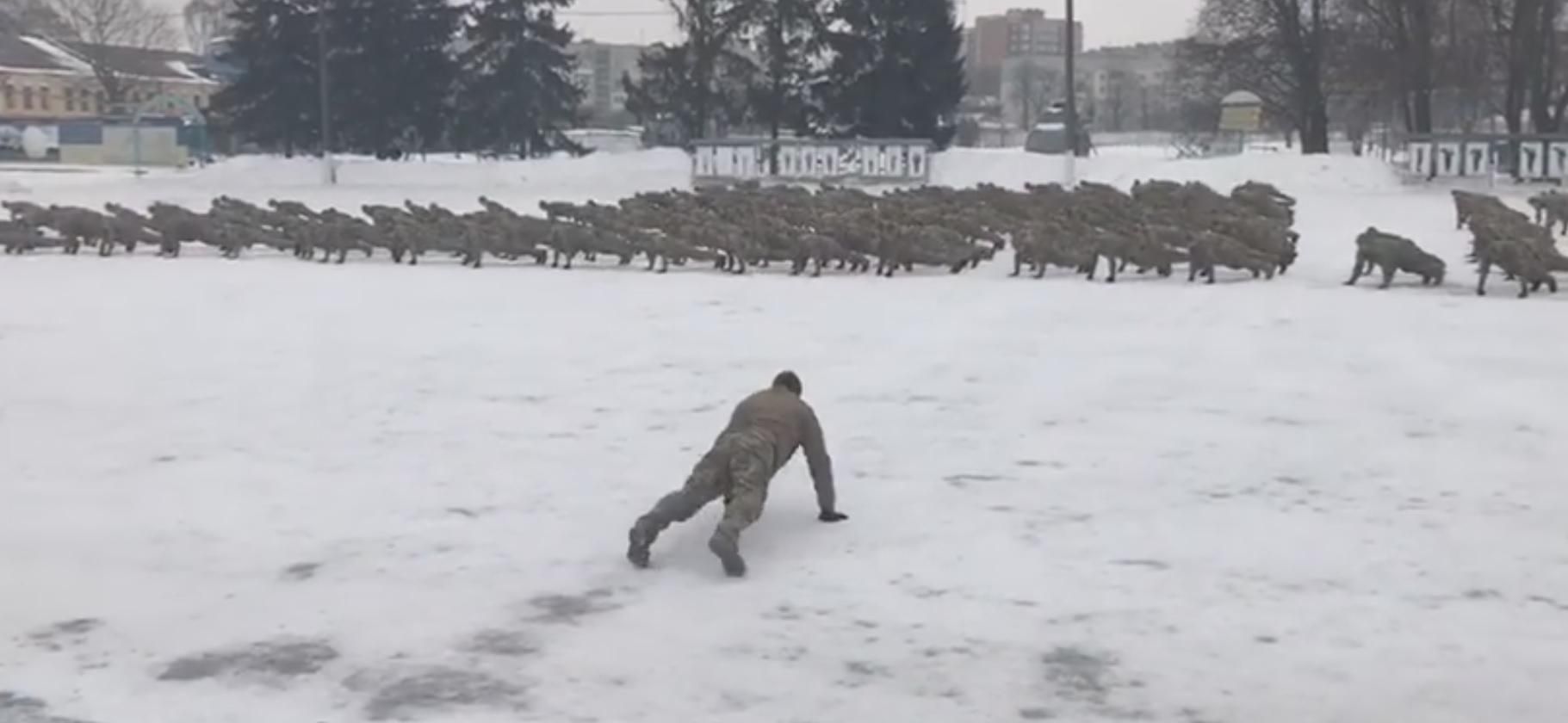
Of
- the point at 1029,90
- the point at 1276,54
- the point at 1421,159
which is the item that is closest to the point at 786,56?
the point at 1276,54

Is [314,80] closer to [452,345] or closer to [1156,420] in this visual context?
[452,345]

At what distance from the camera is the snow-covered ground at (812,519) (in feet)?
23.3

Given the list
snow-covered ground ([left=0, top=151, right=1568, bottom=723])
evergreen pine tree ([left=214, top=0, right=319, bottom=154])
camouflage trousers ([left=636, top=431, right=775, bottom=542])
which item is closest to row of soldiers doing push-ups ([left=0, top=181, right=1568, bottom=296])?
snow-covered ground ([left=0, top=151, right=1568, bottom=723])

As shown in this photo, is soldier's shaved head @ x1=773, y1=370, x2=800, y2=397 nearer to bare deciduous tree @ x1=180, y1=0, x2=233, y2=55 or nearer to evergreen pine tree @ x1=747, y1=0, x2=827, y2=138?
evergreen pine tree @ x1=747, y1=0, x2=827, y2=138

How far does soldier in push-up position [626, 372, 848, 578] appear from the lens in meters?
8.77

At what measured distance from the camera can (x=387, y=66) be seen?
64.2 m

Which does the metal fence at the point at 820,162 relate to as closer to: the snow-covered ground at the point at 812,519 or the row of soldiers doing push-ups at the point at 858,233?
the row of soldiers doing push-ups at the point at 858,233

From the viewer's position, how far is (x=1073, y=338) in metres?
17.0

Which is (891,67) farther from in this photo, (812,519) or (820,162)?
(812,519)

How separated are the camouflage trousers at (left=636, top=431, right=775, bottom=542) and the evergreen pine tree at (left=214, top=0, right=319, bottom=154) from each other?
5978 cm

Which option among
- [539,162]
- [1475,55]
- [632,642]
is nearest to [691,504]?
[632,642]

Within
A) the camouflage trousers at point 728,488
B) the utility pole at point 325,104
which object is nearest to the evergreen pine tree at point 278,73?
the utility pole at point 325,104

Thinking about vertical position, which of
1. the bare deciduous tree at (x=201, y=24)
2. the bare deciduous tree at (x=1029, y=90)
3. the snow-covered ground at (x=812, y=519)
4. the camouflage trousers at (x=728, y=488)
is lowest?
the snow-covered ground at (x=812, y=519)

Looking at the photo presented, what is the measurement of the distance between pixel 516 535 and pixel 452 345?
7.87 meters
